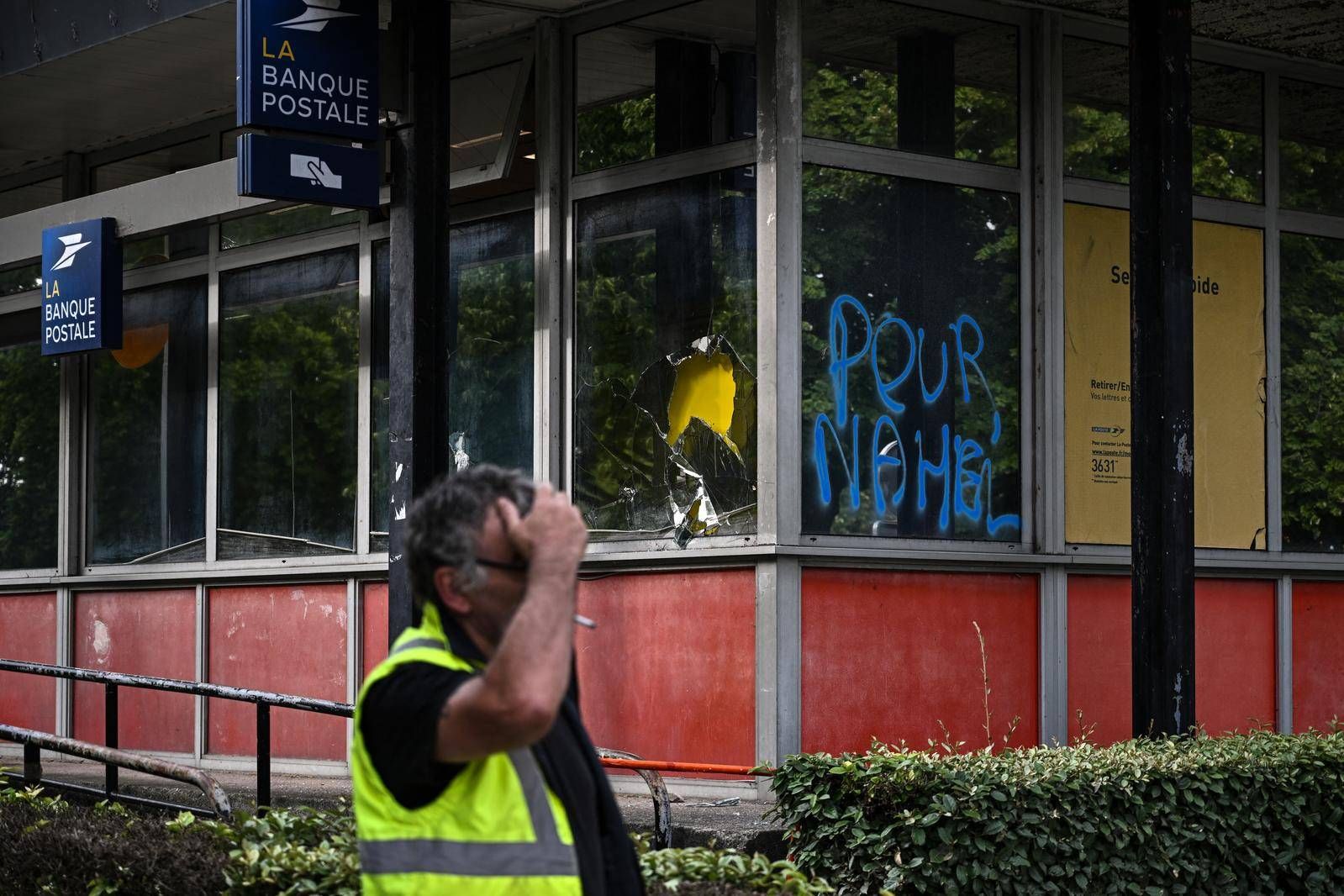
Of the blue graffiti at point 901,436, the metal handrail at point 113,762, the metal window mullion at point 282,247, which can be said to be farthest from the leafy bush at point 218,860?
the metal window mullion at point 282,247

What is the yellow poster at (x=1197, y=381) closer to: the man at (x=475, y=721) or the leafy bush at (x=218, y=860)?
the leafy bush at (x=218, y=860)

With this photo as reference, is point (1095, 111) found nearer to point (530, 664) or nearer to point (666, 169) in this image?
point (666, 169)

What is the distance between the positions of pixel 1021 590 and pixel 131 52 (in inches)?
264

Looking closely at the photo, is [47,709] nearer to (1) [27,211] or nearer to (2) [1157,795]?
(1) [27,211]

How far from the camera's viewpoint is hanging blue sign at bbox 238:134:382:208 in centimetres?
993

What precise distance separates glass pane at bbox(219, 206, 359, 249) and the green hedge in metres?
6.33

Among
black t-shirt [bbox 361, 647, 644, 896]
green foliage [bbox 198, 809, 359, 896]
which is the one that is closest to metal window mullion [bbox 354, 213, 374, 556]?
green foliage [bbox 198, 809, 359, 896]

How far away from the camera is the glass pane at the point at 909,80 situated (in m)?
10.4

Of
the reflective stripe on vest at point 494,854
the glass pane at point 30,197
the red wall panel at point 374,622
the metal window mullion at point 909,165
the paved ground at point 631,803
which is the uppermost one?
the glass pane at point 30,197

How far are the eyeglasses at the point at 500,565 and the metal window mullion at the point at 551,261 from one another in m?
8.19

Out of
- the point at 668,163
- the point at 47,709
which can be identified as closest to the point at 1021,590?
the point at 668,163

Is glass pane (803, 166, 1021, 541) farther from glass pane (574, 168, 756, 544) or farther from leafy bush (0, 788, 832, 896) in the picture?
leafy bush (0, 788, 832, 896)

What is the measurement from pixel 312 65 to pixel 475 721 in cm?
762

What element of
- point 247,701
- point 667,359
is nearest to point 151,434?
point 667,359
